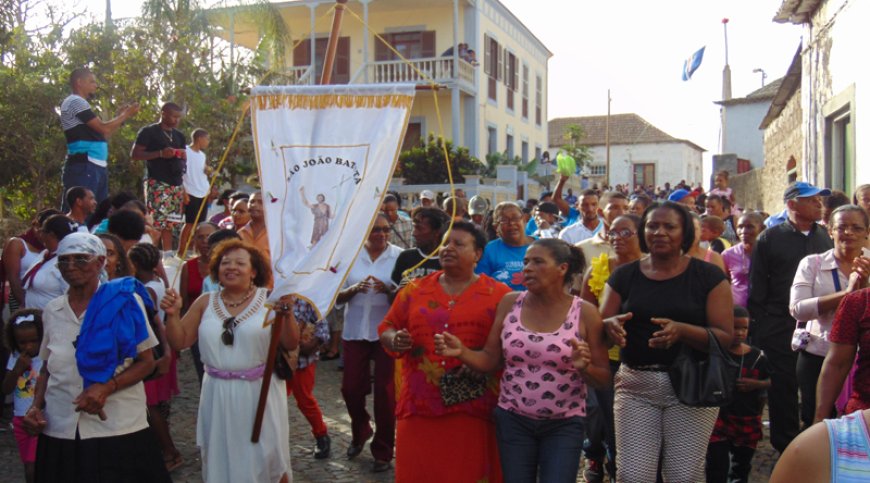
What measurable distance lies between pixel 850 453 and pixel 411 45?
26710 mm

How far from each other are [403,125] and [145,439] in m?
2.19

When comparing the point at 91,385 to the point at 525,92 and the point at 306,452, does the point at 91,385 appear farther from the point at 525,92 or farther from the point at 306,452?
the point at 525,92

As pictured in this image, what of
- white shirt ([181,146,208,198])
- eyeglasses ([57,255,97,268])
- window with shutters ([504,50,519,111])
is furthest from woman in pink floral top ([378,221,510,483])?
window with shutters ([504,50,519,111])

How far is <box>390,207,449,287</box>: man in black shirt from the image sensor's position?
6.03 meters

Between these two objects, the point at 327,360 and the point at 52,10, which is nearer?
the point at 327,360

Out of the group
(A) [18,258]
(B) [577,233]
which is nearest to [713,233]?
(B) [577,233]

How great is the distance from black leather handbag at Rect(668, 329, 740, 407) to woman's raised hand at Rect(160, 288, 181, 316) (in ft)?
8.69

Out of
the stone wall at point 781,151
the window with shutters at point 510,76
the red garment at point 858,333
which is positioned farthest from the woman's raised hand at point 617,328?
the window with shutters at point 510,76

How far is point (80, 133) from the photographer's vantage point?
8.77 metres

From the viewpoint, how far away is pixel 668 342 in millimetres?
4145

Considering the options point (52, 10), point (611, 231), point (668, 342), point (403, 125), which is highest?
point (52, 10)

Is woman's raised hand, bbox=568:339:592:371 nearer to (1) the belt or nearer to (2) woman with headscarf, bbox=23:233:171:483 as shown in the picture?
(1) the belt

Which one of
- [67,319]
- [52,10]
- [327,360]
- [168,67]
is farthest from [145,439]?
[52,10]

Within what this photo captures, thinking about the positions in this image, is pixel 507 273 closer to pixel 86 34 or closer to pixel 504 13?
pixel 86 34
